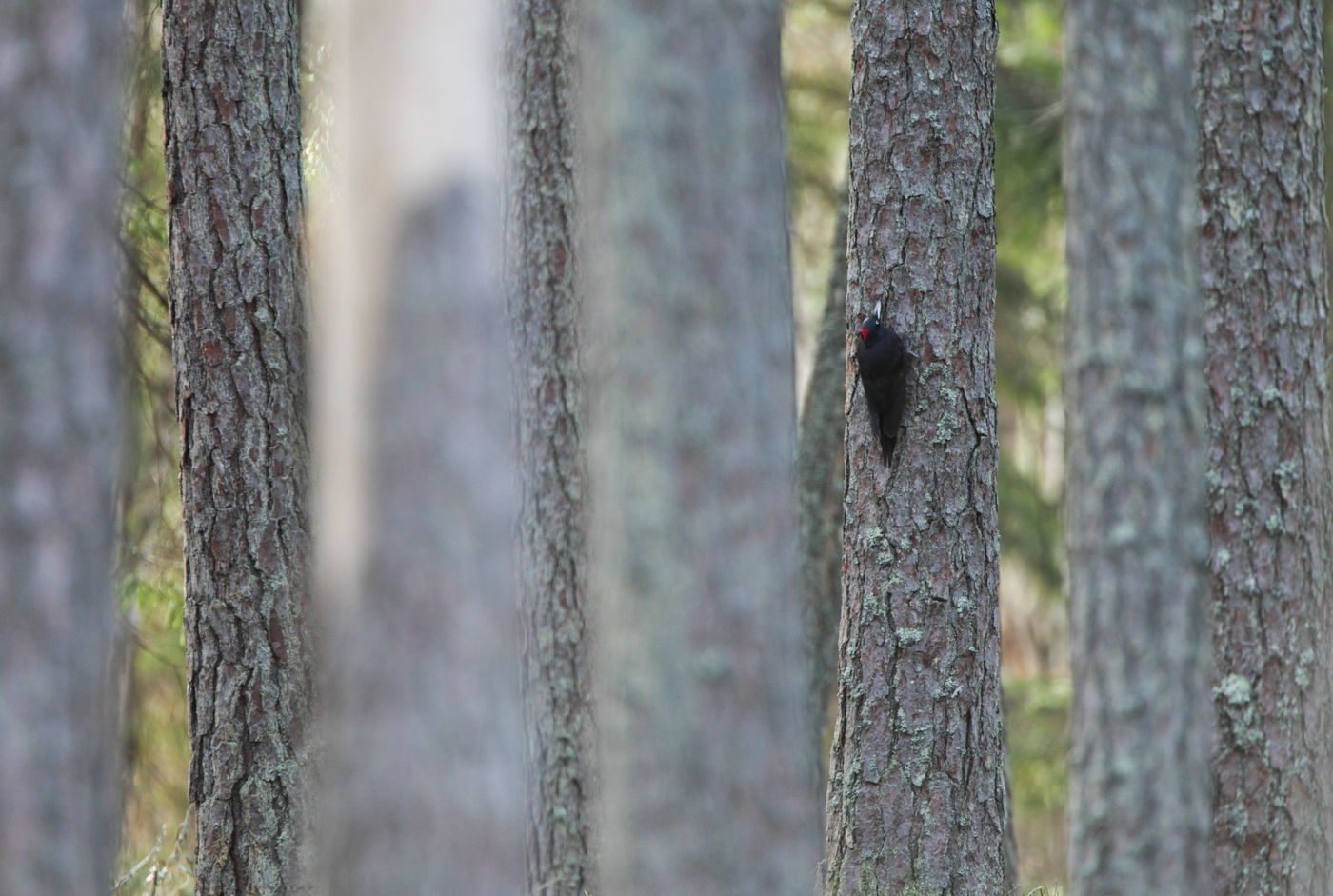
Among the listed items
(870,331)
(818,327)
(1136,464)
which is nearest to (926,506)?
(870,331)

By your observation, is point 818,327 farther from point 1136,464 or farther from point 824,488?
point 1136,464

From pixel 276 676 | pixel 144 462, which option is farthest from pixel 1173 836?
pixel 144 462

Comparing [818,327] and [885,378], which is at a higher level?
[818,327]

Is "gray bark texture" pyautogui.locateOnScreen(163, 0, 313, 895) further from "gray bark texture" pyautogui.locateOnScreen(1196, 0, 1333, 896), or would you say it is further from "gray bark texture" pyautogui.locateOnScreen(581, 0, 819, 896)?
"gray bark texture" pyautogui.locateOnScreen(1196, 0, 1333, 896)

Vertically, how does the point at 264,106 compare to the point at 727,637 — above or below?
above

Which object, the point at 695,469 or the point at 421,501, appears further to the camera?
the point at 695,469

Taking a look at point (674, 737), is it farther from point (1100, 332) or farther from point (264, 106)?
point (264, 106)

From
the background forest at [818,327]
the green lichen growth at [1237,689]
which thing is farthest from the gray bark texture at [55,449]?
the green lichen growth at [1237,689]
